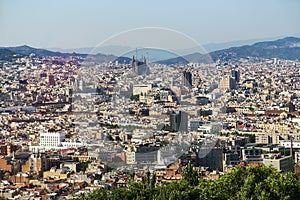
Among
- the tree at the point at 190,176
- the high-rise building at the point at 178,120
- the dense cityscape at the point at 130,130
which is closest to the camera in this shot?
the tree at the point at 190,176

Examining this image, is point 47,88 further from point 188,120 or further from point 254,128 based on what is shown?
point 188,120

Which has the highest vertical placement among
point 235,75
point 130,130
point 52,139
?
point 235,75

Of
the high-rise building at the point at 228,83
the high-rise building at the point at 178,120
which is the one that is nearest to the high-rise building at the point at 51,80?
the high-rise building at the point at 228,83

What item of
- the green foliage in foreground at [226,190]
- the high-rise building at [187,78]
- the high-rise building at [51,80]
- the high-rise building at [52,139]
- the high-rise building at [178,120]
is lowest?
the high-rise building at [52,139]

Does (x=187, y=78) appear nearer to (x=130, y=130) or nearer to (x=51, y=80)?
(x=130, y=130)

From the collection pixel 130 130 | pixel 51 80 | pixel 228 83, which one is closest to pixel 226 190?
pixel 130 130

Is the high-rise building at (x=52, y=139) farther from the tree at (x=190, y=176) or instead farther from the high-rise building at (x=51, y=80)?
the high-rise building at (x=51, y=80)

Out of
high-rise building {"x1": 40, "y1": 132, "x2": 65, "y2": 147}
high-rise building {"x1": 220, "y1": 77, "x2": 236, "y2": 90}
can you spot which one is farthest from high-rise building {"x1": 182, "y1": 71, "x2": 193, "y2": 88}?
high-rise building {"x1": 220, "y1": 77, "x2": 236, "y2": 90}
